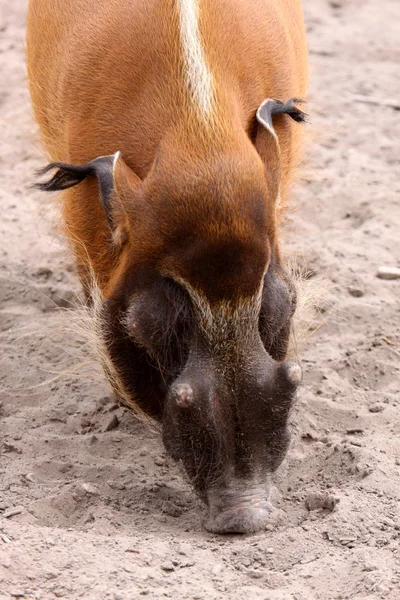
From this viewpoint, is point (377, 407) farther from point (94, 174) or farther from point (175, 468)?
point (94, 174)

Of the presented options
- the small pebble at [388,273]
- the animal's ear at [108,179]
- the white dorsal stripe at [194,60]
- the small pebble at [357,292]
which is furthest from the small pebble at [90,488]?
the small pebble at [388,273]

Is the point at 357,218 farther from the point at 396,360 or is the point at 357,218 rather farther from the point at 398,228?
the point at 396,360

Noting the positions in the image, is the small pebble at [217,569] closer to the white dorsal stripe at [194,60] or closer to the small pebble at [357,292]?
the white dorsal stripe at [194,60]

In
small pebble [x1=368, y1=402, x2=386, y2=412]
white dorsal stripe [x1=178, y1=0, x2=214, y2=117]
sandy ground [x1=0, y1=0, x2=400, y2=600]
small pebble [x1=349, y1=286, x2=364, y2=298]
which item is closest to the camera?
sandy ground [x1=0, y1=0, x2=400, y2=600]

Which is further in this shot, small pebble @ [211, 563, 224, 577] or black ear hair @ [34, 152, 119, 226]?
black ear hair @ [34, 152, 119, 226]

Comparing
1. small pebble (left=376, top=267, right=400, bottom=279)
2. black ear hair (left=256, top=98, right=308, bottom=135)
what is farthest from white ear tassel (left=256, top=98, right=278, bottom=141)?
small pebble (left=376, top=267, right=400, bottom=279)

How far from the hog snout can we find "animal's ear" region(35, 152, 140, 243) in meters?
0.97

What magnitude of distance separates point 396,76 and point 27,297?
3.57 meters

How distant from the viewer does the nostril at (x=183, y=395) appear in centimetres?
326

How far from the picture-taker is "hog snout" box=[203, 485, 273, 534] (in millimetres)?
3418

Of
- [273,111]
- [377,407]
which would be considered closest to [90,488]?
[377,407]

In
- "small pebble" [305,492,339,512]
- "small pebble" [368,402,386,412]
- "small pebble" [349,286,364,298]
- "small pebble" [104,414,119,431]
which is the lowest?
"small pebble" [349,286,364,298]

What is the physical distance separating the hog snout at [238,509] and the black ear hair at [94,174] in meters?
1.00

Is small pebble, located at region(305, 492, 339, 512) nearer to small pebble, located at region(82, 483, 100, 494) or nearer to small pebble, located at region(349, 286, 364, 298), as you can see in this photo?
small pebble, located at region(82, 483, 100, 494)
